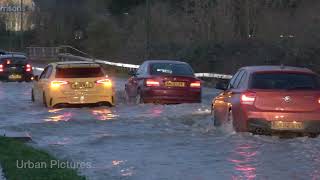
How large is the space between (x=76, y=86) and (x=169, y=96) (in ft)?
8.82

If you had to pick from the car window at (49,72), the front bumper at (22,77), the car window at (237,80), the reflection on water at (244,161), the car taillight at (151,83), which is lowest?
the front bumper at (22,77)

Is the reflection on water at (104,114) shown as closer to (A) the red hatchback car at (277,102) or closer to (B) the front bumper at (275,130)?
(A) the red hatchback car at (277,102)

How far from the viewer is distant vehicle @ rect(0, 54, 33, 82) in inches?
1551

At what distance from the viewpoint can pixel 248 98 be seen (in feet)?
47.0

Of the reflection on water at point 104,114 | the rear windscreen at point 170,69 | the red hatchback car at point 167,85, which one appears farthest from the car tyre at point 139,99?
the reflection on water at point 104,114

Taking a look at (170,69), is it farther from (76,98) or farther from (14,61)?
(14,61)

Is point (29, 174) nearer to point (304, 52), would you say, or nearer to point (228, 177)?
point (228, 177)

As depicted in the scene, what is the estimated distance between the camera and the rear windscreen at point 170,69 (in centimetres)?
2325

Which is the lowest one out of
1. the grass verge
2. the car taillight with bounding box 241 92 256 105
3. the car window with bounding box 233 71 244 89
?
the grass verge

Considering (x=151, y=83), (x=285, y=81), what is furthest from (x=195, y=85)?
(x=285, y=81)

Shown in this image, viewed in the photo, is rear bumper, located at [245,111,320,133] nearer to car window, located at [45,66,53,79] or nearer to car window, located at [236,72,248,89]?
car window, located at [236,72,248,89]

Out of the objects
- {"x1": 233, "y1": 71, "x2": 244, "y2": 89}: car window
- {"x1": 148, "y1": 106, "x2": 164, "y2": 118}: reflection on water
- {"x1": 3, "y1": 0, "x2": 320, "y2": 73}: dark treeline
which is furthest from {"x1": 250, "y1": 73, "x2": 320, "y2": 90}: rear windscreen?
{"x1": 3, "y1": 0, "x2": 320, "y2": 73}: dark treeline

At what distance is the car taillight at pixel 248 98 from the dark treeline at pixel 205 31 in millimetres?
19616

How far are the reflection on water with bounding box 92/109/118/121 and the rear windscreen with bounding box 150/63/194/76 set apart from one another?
7.71ft
